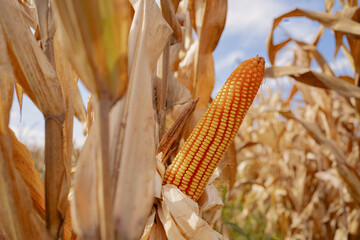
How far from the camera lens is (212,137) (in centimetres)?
97

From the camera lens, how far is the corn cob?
3.15ft

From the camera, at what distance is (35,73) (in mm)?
727

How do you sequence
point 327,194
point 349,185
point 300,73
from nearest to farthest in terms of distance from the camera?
1. point 300,73
2. point 349,185
3. point 327,194

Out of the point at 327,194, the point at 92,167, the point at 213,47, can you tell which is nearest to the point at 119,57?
the point at 92,167

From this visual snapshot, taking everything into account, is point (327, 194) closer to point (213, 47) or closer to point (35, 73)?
point (213, 47)

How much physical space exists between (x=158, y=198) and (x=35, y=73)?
455 mm

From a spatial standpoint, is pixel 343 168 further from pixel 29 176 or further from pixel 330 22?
pixel 29 176

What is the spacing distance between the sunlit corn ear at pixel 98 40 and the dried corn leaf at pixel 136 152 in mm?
124

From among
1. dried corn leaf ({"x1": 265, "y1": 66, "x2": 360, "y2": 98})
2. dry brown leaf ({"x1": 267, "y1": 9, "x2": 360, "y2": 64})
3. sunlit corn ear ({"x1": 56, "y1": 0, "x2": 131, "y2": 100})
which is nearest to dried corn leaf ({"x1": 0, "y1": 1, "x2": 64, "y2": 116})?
sunlit corn ear ({"x1": 56, "y1": 0, "x2": 131, "y2": 100})

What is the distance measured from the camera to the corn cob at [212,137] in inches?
37.8

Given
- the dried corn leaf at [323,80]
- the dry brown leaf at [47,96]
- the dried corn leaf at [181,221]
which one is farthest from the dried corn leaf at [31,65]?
the dried corn leaf at [323,80]

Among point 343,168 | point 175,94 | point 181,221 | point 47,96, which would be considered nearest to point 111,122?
point 47,96

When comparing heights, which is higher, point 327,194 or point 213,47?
point 213,47

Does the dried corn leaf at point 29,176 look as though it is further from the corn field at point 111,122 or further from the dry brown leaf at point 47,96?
the dry brown leaf at point 47,96
